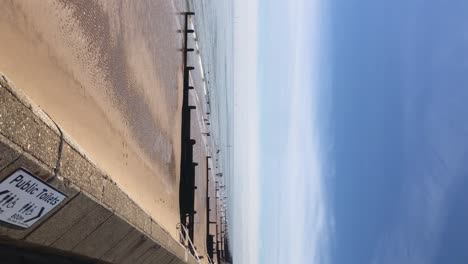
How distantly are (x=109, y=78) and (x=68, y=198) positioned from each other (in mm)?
3746

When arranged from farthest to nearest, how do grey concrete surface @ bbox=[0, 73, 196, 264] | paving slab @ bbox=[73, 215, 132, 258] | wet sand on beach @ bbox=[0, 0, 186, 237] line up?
wet sand on beach @ bbox=[0, 0, 186, 237] → paving slab @ bbox=[73, 215, 132, 258] → grey concrete surface @ bbox=[0, 73, 196, 264]

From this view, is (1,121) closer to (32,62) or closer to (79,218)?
(79,218)

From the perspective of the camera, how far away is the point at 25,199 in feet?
7.79

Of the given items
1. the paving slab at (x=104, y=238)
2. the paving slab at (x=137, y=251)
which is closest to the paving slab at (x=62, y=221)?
the paving slab at (x=104, y=238)

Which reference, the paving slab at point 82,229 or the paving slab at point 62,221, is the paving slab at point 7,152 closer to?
the paving slab at point 62,221

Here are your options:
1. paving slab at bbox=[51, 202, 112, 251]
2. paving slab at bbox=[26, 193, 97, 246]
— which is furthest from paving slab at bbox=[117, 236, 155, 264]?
paving slab at bbox=[26, 193, 97, 246]

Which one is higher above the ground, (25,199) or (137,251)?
(25,199)

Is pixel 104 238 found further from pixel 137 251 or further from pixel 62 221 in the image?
pixel 137 251

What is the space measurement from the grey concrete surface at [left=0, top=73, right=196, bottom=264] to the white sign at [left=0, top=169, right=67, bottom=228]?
4 cm

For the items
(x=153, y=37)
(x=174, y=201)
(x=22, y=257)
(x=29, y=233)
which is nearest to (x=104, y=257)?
(x=22, y=257)

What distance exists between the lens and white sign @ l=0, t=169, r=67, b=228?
2.23 metres

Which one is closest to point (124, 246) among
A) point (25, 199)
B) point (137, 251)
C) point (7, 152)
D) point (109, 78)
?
point (137, 251)

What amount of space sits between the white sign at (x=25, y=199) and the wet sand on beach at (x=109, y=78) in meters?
1.19

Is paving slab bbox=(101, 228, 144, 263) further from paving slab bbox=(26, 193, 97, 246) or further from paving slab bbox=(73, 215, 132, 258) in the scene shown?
paving slab bbox=(26, 193, 97, 246)
